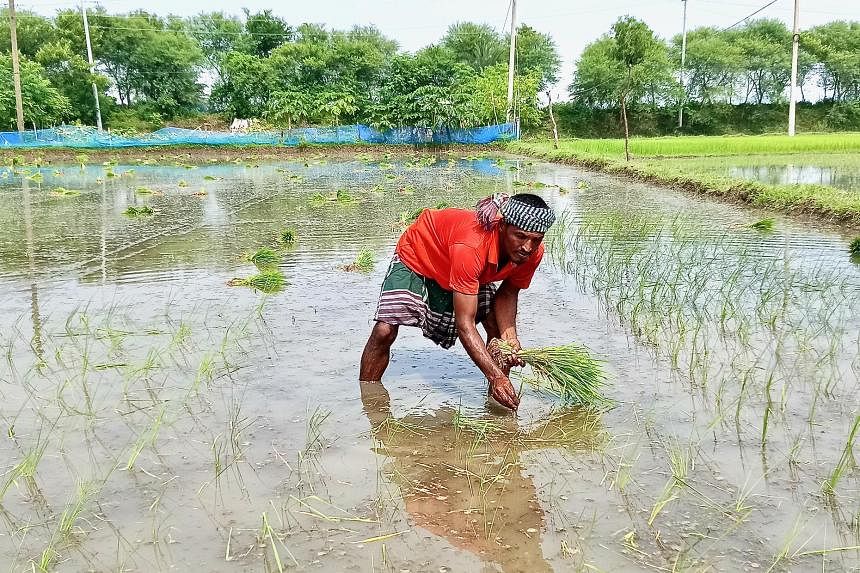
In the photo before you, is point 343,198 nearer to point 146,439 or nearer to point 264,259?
point 264,259

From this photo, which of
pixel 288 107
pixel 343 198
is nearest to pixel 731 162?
pixel 343 198

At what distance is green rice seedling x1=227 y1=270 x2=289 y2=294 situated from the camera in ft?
17.9

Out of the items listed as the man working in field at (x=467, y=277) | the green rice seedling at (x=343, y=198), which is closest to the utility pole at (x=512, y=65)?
the green rice seedling at (x=343, y=198)

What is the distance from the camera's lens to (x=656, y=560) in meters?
2.04

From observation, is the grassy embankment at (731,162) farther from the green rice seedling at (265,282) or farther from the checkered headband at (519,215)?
the checkered headband at (519,215)

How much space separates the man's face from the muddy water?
70 centimetres

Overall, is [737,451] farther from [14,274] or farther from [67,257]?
[67,257]

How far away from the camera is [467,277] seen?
112 inches

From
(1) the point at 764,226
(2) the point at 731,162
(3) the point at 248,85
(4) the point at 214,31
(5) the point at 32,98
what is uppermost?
(4) the point at 214,31

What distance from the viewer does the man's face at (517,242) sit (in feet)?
9.20

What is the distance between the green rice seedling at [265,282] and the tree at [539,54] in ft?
125

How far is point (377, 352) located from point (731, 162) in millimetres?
15965

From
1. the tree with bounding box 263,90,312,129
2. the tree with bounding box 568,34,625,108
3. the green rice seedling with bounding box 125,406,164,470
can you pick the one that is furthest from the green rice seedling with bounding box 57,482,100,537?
the tree with bounding box 568,34,625,108

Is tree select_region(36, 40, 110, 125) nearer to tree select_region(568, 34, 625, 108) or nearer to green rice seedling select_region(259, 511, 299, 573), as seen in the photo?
tree select_region(568, 34, 625, 108)
